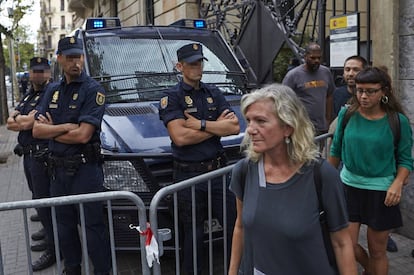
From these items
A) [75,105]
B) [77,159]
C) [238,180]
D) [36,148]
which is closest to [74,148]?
[77,159]

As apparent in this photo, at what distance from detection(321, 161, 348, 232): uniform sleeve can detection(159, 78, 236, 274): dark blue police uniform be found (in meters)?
1.47

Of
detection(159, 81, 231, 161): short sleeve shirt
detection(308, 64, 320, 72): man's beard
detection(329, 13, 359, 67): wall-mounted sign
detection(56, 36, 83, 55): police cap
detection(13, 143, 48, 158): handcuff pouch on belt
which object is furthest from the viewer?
detection(308, 64, 320, 72): man's beard

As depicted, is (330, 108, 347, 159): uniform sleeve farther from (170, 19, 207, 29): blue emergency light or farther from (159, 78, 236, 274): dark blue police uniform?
(170, 19, 207, 29): blue emergency light

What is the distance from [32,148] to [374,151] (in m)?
3.24

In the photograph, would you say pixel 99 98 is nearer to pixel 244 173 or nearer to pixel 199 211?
pixel 199 211

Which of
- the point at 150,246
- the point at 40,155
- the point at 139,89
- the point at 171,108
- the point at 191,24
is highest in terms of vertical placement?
the point at 191,24

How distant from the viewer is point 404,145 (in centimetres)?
322

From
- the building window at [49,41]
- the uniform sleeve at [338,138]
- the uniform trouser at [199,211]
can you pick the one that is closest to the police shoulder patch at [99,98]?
the uniform trouser at [199,211]

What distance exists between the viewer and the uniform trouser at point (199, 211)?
3467 mm

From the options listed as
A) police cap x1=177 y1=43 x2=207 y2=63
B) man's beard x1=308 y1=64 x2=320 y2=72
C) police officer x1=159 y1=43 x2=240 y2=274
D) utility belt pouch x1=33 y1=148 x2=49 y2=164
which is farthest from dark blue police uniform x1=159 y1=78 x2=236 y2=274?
man's beard x1=308 y1=64 x2=320 y2=72

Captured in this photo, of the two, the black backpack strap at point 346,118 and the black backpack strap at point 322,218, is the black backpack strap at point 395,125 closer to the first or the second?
the black backpack strap at point 346,118

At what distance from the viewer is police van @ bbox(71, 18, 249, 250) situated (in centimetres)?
379

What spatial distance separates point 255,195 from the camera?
6.95 ft

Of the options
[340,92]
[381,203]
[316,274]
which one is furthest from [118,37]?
[316,274]
